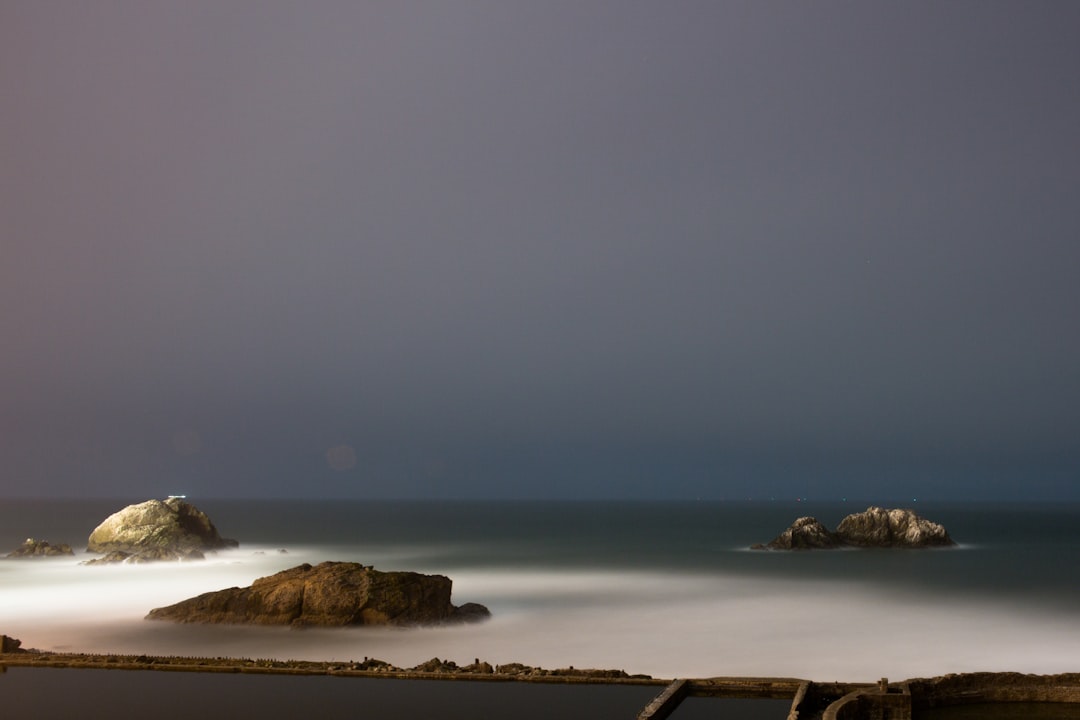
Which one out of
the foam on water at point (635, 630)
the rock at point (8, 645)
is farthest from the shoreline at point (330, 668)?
the foam on water at point (635, 630)

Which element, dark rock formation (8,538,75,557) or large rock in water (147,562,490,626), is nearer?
large rock in water (147,562,490,626)

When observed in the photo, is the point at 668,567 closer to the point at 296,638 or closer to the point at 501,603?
the point at 501,603

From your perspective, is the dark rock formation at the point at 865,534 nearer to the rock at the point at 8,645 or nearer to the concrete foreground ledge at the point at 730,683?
the concrete foreground ledge at the point at 730,683

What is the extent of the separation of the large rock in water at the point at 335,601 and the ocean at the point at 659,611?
0.89m

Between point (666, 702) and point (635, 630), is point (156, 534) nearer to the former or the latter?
point (635, 630)

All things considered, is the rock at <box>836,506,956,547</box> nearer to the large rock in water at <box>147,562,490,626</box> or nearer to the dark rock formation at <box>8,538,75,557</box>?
the large rock in water at <box>147,562,490,626</box>

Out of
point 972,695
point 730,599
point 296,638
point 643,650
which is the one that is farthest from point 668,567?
point 972,695

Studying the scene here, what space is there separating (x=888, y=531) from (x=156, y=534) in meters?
65.6

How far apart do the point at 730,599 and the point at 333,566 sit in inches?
955

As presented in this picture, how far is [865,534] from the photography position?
90.1 metres

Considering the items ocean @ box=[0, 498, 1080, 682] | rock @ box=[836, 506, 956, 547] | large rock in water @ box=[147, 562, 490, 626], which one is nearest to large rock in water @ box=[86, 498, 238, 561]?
A: ocean @ box=[0, 498, 1080, 682]

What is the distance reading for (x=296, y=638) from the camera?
115 feet

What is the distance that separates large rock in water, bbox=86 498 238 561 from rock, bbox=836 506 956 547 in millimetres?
58776

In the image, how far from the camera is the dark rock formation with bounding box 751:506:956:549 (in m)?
89.1
